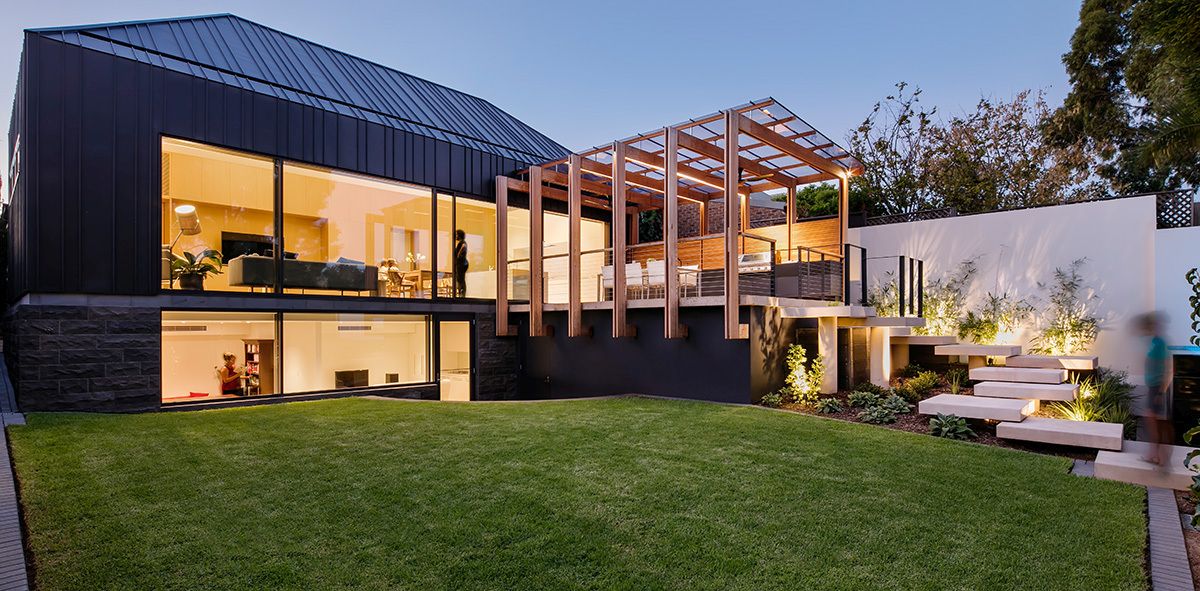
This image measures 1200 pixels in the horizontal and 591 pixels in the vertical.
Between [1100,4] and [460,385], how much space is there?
14.9 m

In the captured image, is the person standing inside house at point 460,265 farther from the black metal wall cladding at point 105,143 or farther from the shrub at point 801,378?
the shrub at point 801,378

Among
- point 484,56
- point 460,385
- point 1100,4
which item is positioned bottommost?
point 460,385

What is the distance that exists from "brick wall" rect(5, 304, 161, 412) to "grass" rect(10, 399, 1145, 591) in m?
1.46

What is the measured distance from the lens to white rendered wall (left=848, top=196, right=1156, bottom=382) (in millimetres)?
9531

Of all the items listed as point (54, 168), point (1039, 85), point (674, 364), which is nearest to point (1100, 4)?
point (1039, 85)

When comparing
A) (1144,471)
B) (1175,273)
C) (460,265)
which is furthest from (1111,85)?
(460,265)

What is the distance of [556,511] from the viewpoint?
386 centimetres

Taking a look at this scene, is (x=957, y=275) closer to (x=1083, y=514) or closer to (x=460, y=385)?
(x=1083, y=514)

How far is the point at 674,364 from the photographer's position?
915 centimetres

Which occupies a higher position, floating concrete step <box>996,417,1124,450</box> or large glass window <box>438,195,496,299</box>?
large glass window <box>438,195,496,299</box>

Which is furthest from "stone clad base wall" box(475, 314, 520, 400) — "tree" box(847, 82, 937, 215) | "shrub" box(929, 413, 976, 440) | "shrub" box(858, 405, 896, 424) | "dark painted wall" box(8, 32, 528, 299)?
"tree" box(847, 82, 937, 215)

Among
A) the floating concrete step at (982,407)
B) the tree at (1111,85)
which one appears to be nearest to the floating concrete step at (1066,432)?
the floating concrete step at (982,407)

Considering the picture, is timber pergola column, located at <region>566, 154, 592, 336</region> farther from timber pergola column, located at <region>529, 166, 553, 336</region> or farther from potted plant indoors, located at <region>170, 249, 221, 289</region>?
potted plant indoors, located at <region>170, 249, 221, 289</region>

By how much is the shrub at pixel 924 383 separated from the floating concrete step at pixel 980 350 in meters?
0.46
